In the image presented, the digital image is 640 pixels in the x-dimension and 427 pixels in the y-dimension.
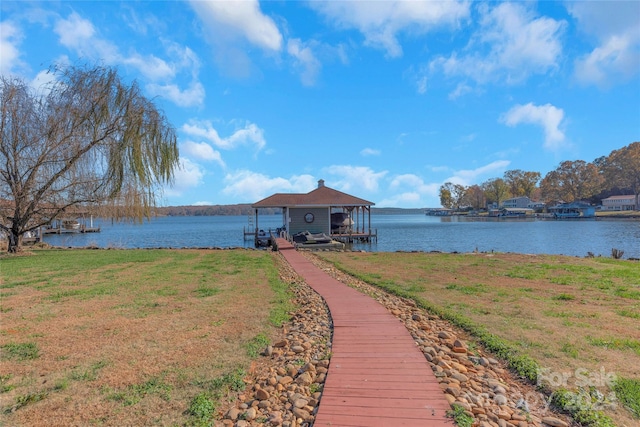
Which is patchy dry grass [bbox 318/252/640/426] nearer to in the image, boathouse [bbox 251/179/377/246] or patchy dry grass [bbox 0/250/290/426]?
patchy dry grass [bbox 0/250/290/426]

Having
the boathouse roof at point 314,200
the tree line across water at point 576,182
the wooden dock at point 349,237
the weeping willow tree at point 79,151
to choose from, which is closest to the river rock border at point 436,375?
the weeping willow tree at point 79,151

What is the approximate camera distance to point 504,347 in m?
4.50

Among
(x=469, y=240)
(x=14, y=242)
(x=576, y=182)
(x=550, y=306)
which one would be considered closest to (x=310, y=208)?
(x=469, y=240)

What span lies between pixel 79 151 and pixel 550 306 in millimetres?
16783

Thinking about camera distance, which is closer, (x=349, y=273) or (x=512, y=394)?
(x=512, y=394)

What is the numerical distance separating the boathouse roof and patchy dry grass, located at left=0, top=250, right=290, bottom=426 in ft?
52.4

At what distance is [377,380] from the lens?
3.60 m

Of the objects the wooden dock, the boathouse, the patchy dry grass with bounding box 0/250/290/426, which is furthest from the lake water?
the patchy dry grass with bounding box 0/250/290/426

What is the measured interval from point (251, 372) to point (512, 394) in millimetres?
2678

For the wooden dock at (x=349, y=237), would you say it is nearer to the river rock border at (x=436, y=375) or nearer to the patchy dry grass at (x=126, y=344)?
the patchy dry grass at (x=126, y=344)

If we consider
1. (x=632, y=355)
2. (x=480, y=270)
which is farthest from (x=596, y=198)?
(x=632, y=355)

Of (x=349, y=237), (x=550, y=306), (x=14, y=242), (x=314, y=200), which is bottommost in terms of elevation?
(x=550, y=306)

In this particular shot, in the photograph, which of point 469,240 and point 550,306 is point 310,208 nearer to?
point 469,240

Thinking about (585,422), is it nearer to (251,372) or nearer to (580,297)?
(251,372)
